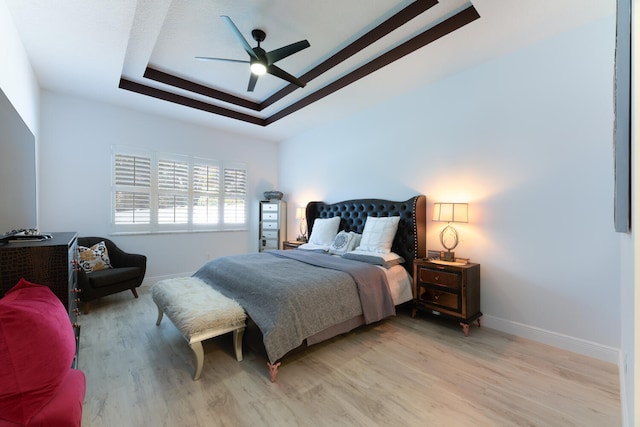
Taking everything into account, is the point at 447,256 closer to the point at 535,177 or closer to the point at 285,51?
the point at 535,177

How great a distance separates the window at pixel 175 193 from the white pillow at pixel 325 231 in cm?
197

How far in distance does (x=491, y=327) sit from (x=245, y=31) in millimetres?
3982

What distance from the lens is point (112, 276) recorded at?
132 inches

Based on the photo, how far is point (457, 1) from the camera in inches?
86.7

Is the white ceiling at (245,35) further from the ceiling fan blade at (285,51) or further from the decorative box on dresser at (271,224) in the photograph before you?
the decorative box on dresser at (271,224)

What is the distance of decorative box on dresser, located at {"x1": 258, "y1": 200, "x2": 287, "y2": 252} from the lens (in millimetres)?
5473

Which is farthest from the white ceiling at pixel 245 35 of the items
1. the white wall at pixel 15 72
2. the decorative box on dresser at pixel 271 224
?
the decorative box on dresser at pixel 271 224

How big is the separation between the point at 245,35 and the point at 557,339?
4.18 metres

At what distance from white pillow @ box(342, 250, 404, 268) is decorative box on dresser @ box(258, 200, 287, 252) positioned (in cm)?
241

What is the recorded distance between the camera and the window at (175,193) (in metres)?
4.27

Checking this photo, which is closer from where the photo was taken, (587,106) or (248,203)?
(587,106)

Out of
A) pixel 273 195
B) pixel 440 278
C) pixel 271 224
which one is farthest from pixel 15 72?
pixel 440 278

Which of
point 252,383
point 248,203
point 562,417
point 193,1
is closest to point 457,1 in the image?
point 193,1

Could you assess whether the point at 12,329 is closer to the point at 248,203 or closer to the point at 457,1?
the point at 457,1
